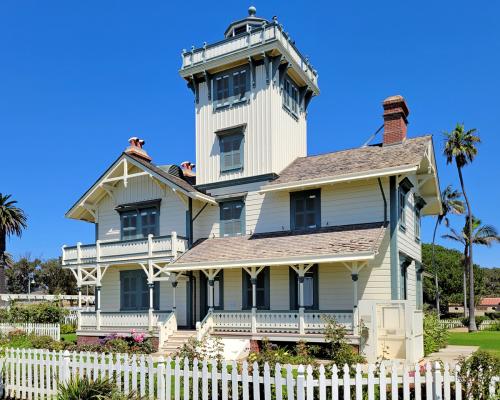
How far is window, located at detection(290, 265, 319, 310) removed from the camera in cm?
1983

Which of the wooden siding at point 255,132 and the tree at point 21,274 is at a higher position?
the wooden siding at point 255,132

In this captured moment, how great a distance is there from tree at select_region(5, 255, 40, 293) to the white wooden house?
67.7 meters

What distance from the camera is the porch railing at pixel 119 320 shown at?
22.3m

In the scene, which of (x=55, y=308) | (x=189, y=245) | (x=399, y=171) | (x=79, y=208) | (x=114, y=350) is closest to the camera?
(x=114, y=350)

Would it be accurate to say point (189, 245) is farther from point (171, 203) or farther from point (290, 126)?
point (290, 126)

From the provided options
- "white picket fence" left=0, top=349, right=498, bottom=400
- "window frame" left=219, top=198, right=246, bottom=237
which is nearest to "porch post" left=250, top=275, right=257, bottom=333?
"window frame" left=219, top=198, right=246, bottom=237

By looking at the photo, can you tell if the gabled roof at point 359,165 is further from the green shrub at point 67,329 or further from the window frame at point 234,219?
the green shrub at point 67,329

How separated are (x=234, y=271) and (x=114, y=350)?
7478mm

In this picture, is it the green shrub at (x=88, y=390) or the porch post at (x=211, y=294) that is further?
the porch post at (x=211, y=294)

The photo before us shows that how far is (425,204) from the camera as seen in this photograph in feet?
83.4

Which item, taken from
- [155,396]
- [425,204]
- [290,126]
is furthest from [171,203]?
[155,396]

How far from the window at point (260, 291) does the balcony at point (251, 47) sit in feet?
32.1

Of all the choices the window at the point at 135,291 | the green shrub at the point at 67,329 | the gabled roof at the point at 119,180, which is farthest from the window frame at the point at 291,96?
the green shrub at the point at 67,329

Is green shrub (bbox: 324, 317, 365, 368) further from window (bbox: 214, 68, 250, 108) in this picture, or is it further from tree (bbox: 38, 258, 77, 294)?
tree (bbox: 38, 258, 77, 294)
